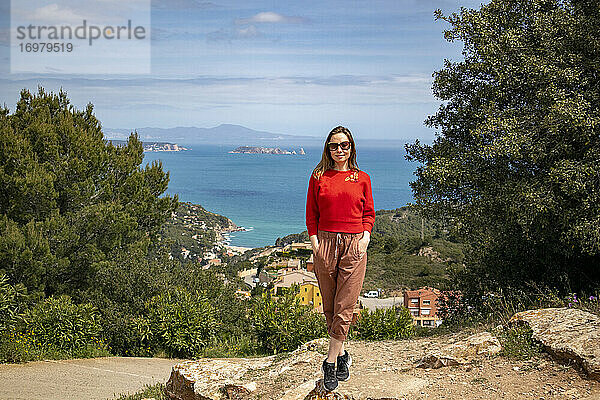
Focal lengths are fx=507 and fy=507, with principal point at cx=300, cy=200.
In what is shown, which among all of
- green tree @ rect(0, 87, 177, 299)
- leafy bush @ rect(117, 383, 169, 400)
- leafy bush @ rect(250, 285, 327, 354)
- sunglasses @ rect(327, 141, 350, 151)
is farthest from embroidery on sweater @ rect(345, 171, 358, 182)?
green tree @ rect(0, 87, 177, 299)

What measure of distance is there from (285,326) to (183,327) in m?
2.26

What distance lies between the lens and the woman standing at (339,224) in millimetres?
4203

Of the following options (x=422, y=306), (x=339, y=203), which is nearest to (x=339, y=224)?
(x=339, y=203)

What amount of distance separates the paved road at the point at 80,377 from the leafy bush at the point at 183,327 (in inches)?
15.9

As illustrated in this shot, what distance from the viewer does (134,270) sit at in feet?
41.3

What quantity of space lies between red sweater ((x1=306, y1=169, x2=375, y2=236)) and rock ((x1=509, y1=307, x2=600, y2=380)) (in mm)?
2435

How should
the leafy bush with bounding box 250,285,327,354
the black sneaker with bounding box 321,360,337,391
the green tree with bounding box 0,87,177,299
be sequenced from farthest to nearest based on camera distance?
the green tree with bounding box 0,87,177,299
the leafy bush with bounding box 250,285,327,354
the black sneaker with bounding box 321,360,337,391

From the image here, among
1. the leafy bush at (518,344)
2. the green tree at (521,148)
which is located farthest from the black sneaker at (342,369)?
the green tree at (521,148)

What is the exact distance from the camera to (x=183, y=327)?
9.55m

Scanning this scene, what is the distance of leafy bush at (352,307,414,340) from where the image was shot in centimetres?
816

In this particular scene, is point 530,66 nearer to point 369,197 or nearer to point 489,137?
point 489,137

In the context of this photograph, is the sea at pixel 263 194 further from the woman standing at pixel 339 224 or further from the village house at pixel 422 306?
the woman standing at pixel 339 224

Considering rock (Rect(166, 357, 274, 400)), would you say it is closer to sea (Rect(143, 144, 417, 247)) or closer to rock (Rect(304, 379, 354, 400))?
rock (Rect(304, 379, 354, 400))

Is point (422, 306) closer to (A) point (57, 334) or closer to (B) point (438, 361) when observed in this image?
(A) point (57, 334)
